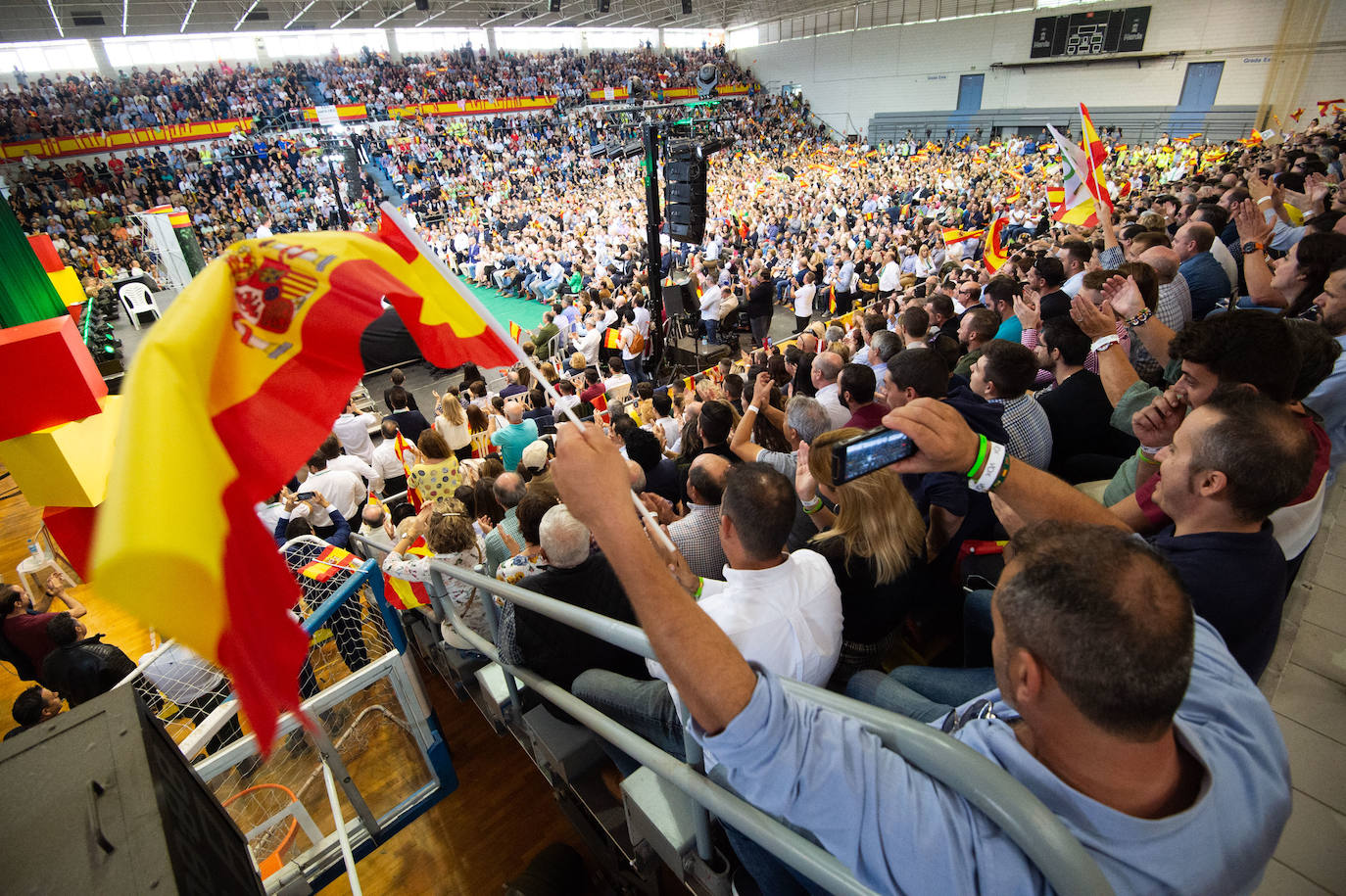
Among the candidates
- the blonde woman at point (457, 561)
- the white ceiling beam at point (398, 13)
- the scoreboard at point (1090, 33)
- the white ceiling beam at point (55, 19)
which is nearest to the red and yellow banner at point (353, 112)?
the white ceiling beam at point (398, 13)

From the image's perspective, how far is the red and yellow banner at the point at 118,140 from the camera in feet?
65.6

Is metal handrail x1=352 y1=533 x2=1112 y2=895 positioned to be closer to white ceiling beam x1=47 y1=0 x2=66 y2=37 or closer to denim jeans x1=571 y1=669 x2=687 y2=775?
denim jeans x1=571 y1=669 x2=687 y2=775

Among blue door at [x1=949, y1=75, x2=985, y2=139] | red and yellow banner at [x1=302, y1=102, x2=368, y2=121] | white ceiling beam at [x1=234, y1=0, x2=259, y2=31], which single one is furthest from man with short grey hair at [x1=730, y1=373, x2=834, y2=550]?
white ceiling beam at [x1=234, y1=0, x2=259, y2=31]

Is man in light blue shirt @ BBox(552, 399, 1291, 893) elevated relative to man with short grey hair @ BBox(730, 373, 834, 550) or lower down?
elevated

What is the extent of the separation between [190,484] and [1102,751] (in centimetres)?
160

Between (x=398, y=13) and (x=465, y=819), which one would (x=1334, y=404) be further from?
(x=398, y=13)

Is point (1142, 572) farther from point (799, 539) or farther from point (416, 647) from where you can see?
point (416, 647)

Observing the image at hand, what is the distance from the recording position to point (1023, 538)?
1062mm

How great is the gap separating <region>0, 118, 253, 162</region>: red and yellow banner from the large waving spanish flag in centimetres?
2862

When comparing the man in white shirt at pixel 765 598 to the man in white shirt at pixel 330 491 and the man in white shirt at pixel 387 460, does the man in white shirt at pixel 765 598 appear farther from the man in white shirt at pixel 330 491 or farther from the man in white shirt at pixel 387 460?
the man in white shirt at pixel 387 460

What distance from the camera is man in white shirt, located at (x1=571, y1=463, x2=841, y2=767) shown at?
5.53ft

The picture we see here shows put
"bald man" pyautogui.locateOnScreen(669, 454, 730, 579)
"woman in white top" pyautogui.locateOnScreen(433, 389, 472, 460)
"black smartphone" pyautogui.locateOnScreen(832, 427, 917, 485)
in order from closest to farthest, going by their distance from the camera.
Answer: "black smartphone" pyautogui.locateOnScreen(832, 427, 917, 485) < "bald man" pyautogui.locateOnScreen(669, 454, 730, 579) < "woman in white top" pyautogui.locateOnScreen(433, 389, 472, 460)

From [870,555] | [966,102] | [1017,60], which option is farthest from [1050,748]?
[966,102]

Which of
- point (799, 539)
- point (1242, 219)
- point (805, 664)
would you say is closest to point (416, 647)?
point (799, 539)
